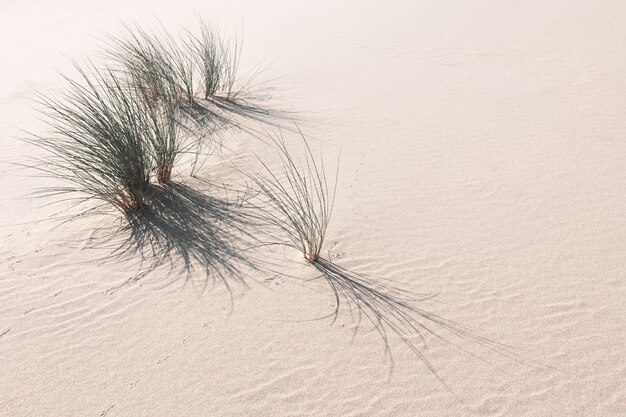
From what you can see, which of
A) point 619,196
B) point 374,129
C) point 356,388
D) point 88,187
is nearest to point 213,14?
point 374,129

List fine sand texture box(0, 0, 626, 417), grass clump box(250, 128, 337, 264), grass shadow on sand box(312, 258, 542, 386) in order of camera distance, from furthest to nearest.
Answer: grass clump box(250, 128, 337, 264), grass shadow on sand box(312, 258, 542, 386), fine sand texture box(0, 0, 626, 417)

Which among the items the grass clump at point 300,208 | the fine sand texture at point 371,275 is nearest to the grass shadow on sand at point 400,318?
the fine sand texture at point 371,275

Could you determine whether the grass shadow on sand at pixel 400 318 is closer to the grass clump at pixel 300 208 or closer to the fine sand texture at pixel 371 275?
the fine sand texture at pixel 371 275

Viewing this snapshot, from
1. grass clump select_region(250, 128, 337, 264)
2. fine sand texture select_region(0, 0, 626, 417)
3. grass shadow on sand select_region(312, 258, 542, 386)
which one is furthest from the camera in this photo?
grass clump select_region(250, 128, 337, 264)

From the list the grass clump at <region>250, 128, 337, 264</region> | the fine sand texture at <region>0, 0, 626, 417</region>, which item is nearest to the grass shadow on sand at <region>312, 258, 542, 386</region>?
the fine sand texture at <region>0, 0, 626, 417</region>

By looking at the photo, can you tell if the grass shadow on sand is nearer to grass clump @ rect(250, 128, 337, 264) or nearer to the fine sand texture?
the fine sand texture

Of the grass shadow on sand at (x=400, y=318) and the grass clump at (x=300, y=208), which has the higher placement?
the grass clump at (x=300, y=208)

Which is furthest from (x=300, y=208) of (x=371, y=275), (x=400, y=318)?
(x=400, y=318)
